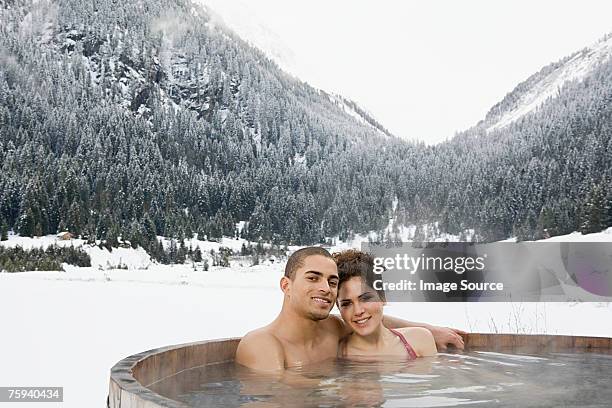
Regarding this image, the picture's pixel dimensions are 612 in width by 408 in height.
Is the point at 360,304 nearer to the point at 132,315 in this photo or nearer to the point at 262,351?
the point at 262,351

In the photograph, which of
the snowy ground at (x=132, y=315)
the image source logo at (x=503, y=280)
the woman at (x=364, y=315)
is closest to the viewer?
the woman at (x=364, y=315)

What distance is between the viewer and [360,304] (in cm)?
162

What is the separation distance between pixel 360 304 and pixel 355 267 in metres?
0.08

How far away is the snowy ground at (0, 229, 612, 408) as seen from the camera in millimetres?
6742

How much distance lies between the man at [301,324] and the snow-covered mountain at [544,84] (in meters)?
13.0

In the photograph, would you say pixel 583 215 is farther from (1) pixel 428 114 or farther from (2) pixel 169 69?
(2) pixel 169 69

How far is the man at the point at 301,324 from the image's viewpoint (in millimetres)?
1526

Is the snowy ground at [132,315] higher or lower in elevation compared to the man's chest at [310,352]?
lower

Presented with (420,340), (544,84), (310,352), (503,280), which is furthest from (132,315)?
(544,84)

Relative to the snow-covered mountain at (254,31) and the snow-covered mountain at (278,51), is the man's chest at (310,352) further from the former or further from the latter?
the snow-covered mountain at (254,31)

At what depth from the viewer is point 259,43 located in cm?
1436

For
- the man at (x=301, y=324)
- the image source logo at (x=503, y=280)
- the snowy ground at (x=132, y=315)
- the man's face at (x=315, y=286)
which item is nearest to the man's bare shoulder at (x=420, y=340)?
the man at (x=301, y=324)

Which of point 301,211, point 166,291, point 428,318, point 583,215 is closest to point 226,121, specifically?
point 301,211

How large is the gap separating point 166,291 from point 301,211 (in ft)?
11.5
